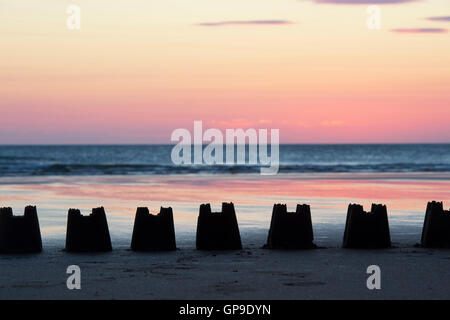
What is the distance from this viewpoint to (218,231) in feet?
34.7

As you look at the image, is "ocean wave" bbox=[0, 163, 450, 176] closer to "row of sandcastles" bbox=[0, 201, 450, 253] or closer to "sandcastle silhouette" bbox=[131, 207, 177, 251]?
"row of sandcastles" bbox=[0, 201, 450, 253]

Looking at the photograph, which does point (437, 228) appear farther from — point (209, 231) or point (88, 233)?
point (88, 233)

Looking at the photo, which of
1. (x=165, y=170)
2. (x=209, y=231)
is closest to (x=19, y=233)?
(x=209, y=231)

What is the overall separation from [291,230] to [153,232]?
1.79 metres

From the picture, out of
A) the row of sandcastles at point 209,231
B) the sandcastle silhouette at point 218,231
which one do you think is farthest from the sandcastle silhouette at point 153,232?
the sandcastle silhouette at point 218,231

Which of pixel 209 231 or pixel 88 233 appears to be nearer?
pixel 88 233

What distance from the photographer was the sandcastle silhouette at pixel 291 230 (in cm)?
1062

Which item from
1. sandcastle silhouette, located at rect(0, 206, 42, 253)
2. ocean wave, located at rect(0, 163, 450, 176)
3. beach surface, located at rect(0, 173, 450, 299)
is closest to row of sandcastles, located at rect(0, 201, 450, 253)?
sandcastle silhouette, located at rect(0, 206, 42, 253)

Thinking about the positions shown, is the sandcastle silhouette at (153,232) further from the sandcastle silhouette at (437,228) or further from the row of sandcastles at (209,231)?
the sandcastle silhouette at (437,228)

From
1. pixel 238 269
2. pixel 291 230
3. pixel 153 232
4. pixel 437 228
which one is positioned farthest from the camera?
pixel 437 228

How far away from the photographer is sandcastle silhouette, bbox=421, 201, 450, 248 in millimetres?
10883
